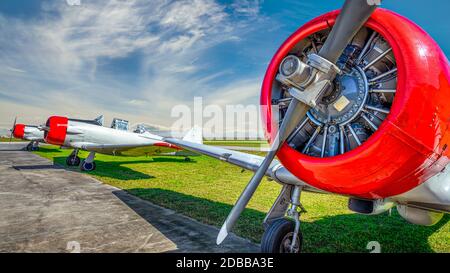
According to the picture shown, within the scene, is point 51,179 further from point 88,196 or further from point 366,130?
point 366,130

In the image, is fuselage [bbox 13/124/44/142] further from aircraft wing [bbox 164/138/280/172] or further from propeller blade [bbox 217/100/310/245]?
propeller blade [bbox 217/100/310/245]

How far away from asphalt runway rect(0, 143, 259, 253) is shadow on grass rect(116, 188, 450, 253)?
0.21 meters

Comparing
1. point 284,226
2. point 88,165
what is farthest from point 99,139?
point 284,226

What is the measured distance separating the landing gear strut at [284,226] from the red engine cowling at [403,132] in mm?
1221

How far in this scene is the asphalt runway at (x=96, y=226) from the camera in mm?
4164

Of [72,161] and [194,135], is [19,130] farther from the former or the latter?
[194,135]

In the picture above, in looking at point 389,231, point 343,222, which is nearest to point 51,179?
point 343,222

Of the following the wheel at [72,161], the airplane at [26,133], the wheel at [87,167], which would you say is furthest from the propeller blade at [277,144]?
the airplane at [26,133]

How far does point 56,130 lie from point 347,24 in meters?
15.7

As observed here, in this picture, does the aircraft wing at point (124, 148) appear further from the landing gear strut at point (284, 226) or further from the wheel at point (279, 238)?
the wheel at point (279, 238)

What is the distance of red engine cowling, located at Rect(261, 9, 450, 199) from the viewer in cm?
203

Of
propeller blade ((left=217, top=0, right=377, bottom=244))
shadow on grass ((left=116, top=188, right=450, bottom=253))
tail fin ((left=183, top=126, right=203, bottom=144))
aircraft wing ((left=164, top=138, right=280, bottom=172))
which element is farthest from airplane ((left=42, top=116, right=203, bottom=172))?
propeller blade ((left=217, top=0, right=377, bottom=244))

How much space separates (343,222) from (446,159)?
3586 mm

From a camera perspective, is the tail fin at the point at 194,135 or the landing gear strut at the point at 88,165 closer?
the landing gear strut at the point at 88,165
